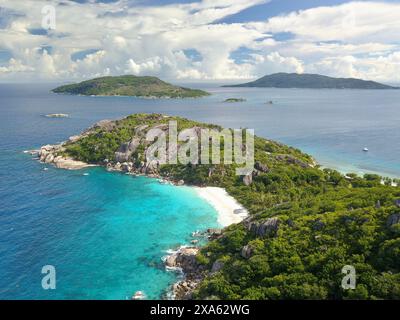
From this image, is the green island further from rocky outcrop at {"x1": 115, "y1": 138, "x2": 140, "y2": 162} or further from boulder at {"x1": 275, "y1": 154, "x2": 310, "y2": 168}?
rocky outcrop at {"x1": 115, "y1": 138, "x2": 140, "y2": 162}

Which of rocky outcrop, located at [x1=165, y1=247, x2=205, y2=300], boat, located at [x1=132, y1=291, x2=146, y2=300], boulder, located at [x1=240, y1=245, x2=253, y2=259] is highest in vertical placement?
boulder, located at [x1=240, y1=245, x2=253, y2=259]

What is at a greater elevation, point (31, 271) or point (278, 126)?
point (278, 126)

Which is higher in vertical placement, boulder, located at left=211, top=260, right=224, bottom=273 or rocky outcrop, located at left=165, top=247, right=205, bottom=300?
boulder, located at left=211, top=260, right=224, bottom=273

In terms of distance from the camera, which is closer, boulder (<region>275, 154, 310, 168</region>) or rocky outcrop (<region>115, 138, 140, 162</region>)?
boulder (<region>275, 154, 310, 168</region>)

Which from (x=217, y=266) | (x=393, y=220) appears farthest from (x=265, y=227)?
(x=393, y=220)

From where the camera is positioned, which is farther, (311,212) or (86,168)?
(86,168)

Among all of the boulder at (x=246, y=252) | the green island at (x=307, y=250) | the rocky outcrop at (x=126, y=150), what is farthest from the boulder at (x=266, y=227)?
the rocky outcrop at (x=126, y=150)

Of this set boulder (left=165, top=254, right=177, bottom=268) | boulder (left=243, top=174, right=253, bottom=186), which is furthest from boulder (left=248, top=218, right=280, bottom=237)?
boulder (left=243, top=174, right=253, bottom=186)
